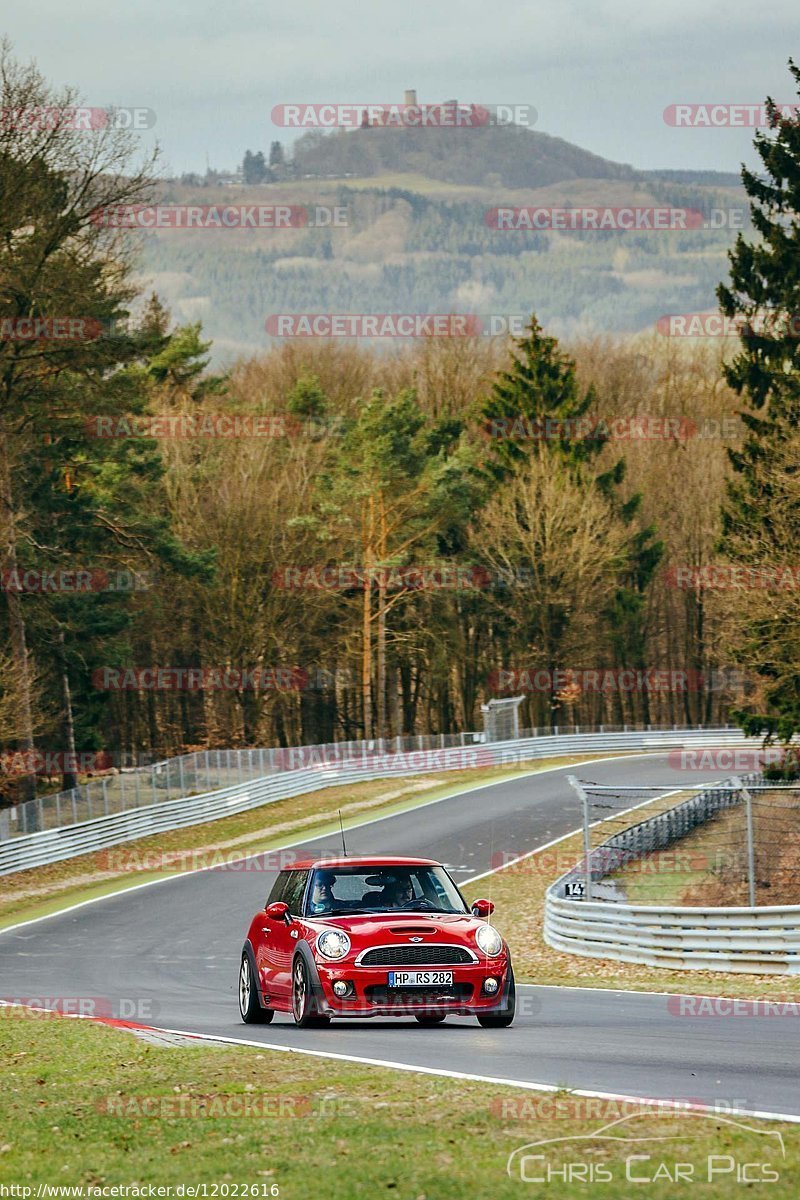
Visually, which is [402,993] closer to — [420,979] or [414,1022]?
[420,979]

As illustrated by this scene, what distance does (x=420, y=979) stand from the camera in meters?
12.9

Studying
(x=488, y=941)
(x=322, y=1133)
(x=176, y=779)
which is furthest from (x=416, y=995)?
(x=176, y=779)

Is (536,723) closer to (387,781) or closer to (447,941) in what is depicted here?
(387,781)

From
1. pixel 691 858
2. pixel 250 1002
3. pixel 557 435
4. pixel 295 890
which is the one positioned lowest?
pixel 691 858

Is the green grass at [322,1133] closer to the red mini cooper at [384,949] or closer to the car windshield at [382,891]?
the red mini cooper at [384,949]

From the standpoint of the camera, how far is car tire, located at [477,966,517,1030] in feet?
43.7

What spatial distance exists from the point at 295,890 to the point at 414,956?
1.72 meters

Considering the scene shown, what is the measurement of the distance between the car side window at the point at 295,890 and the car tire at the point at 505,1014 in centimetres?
183

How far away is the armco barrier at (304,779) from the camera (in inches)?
1619

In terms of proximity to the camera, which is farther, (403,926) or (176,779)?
(176,779)

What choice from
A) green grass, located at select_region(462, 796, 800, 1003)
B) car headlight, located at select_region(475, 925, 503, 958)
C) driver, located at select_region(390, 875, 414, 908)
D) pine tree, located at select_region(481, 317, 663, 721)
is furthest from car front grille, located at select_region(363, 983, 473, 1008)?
pine tree, located at select_region(481, 317, 663, 721)

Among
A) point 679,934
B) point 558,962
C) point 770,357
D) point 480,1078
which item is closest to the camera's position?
point 480,1078

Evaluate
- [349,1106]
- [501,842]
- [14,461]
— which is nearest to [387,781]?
[501,842]

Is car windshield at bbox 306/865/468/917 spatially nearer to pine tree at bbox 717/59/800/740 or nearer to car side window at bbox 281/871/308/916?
car side window at bbox 281/871/308/916
